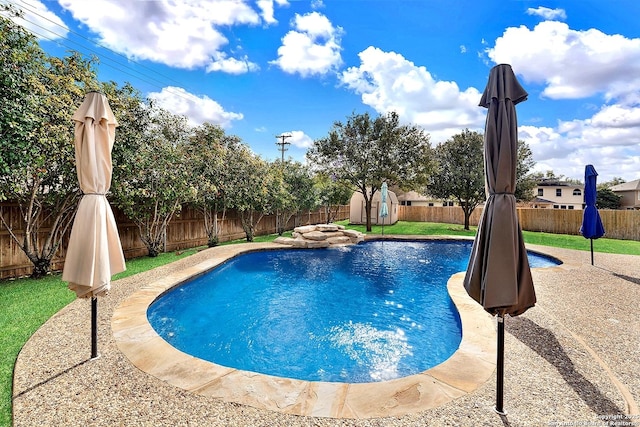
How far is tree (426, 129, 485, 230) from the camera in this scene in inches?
768

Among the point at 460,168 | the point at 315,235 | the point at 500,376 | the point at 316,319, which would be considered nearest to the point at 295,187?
the point at 315,235

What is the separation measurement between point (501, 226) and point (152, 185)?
975 centimetres

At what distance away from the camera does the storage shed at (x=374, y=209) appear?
81.7 feet

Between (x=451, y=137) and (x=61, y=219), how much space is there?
69.3ft

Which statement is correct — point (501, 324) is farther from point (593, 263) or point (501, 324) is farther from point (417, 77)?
point (417, 77)

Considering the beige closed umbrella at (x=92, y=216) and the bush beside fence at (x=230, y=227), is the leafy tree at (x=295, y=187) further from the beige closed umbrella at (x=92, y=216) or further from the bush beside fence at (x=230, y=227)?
the beige closed umbrella at (x=92, y=216)

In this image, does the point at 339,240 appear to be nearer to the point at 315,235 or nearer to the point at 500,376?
the point at 315,235

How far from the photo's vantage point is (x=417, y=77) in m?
14.2

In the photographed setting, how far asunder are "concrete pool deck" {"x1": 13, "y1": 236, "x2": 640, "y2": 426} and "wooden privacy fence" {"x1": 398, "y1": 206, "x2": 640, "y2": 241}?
915 cm

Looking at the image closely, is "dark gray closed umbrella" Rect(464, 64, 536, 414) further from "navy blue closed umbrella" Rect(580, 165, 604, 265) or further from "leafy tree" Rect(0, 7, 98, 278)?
"navy blue closed umbrella" Rect(580, 165, 604, 265)

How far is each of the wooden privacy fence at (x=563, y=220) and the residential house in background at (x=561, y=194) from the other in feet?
64.8

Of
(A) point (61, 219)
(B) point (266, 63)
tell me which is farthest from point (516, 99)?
(B) point (266, 63)

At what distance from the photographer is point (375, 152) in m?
19.0

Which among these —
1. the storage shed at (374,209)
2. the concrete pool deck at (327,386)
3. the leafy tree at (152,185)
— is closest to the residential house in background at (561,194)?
the storage shed at (374,209)
